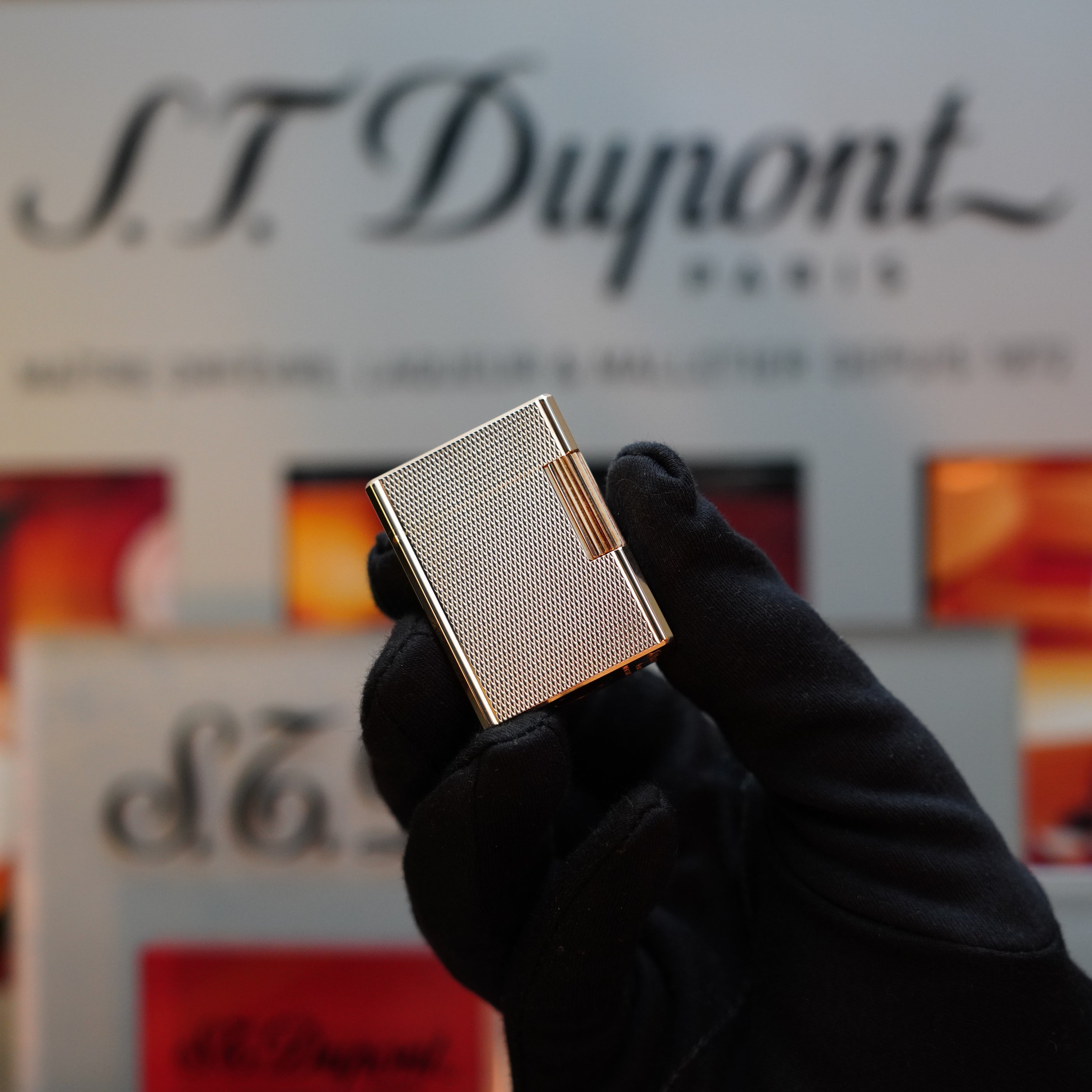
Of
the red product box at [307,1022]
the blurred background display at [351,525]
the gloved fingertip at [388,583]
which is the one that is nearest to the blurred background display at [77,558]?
the blurred background display at [351,525]

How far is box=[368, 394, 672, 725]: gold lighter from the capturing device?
1.25ft

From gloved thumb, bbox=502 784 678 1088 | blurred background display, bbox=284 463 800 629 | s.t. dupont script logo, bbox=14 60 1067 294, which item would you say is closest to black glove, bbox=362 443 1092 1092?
gloved thumb, bbox=502 784 678 1088

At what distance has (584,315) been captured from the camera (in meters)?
1.05

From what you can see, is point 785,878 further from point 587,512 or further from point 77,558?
point 77,558

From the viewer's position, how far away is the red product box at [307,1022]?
3.37ft

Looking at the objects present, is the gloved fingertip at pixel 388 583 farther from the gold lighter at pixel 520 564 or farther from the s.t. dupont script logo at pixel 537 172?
the s.t. dupont script logo at pixel 537 172

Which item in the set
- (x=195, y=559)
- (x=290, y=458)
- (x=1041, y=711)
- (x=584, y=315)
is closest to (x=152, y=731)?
(x=195, y=559)

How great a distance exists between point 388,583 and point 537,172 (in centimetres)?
78

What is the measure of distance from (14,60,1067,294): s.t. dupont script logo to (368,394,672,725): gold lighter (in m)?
0.72

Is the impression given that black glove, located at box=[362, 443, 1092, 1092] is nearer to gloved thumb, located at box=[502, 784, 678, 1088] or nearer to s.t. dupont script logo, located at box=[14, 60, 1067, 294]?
gloved thumb, located at box=[502, 784, 678, 1088]

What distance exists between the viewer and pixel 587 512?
1.27 ft

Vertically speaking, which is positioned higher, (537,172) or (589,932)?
(537,172)

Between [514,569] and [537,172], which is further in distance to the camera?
[537,172]

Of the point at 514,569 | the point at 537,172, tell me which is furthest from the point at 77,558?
the point at 514,569
